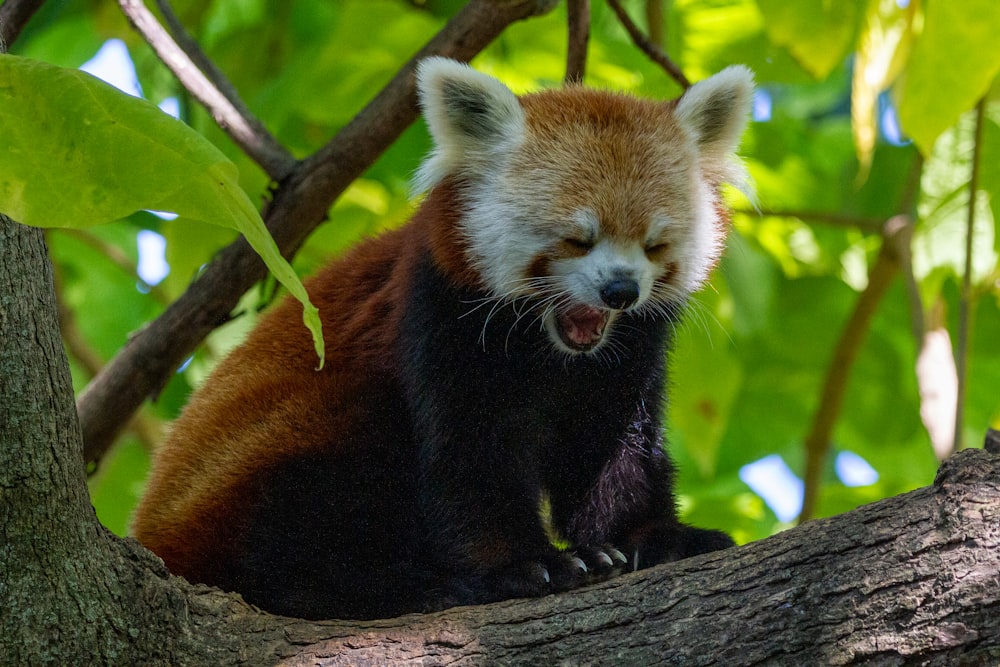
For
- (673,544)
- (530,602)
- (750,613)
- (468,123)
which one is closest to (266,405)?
(468,123)

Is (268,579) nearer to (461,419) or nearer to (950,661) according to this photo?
(461,419)

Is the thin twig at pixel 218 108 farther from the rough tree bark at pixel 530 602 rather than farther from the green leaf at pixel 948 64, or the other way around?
the green leaf at pixel 948 64

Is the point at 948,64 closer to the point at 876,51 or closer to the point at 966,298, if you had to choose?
the point at 876,51

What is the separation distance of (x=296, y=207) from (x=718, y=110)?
1.57 m

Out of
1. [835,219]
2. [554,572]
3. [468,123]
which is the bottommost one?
[554,572]

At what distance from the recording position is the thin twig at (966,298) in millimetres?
4066

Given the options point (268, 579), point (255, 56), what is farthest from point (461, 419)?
point (255, 56)

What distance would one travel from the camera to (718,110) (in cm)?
389

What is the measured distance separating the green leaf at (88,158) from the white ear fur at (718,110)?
2.45 m

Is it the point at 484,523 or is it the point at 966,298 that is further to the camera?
the point at 966,298

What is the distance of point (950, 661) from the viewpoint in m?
2.20

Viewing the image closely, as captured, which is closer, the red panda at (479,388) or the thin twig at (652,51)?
the red panda at (479,388)

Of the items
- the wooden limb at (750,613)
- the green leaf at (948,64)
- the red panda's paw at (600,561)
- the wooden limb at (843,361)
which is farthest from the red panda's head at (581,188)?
the wooden limb at (843,361)

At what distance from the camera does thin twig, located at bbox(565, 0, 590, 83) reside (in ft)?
13.7
